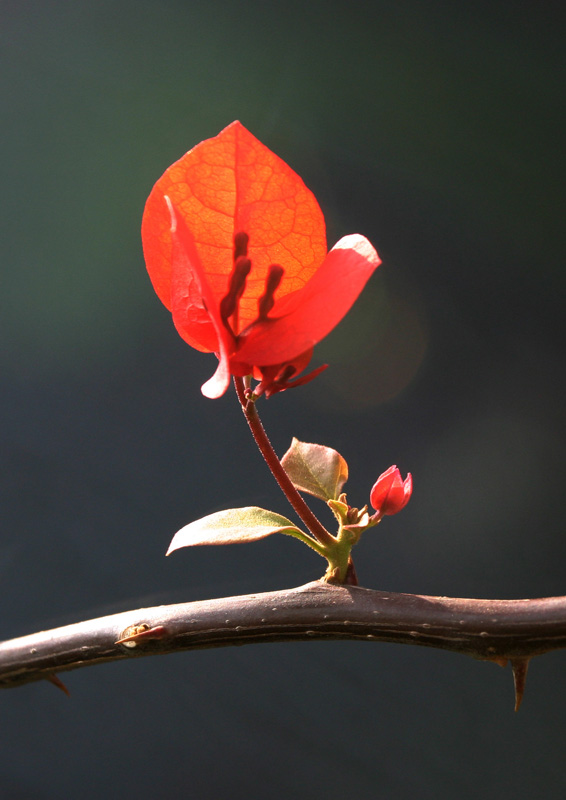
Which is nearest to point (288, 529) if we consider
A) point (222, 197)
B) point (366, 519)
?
point (366, 519)

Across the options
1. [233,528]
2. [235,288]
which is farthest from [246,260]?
[233,528]

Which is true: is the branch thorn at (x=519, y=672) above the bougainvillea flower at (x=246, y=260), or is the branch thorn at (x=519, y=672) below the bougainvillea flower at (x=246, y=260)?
below

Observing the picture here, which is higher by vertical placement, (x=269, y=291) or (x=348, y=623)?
(x=269, y=291)

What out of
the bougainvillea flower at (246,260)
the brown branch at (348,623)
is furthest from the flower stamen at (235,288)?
the brown branch at (348,623)

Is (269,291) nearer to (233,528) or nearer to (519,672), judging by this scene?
(233,528)

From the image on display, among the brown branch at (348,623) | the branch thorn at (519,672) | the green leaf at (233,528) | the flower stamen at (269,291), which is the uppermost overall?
the flower stamen at (269,291)

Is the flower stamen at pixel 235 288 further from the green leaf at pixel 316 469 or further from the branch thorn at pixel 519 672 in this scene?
the branch thorn at pixel 519 672
